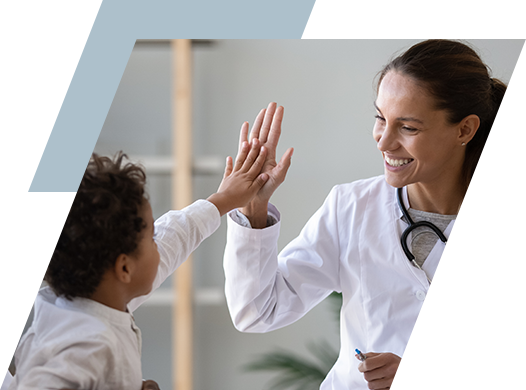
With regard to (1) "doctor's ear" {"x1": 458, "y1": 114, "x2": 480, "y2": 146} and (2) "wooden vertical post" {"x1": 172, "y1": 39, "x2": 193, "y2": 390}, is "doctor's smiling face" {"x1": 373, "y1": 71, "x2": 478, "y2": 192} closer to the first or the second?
(1) "doctor's ear" {"x1": 458, "y1": 114, "x2": 480, "y2": 146}

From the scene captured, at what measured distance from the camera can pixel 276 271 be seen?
34.7 inches

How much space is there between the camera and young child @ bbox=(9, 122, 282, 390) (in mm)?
467

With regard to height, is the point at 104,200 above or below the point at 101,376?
above

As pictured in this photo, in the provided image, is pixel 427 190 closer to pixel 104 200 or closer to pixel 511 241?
pixel 511 241

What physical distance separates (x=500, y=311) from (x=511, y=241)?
0.39 ft

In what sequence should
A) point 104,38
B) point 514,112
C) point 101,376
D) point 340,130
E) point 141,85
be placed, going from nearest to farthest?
point 101,376 < point 104,38 < point 514,112 < point 340,130 < point 141,85

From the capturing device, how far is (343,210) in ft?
3.06

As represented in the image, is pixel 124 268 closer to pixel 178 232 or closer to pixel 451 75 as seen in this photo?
pixel 178 232

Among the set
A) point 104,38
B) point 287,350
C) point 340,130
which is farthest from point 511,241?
point 287,350

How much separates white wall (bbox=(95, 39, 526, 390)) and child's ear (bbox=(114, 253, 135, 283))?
Answer: 474 mm

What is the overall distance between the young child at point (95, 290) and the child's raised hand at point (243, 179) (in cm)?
20

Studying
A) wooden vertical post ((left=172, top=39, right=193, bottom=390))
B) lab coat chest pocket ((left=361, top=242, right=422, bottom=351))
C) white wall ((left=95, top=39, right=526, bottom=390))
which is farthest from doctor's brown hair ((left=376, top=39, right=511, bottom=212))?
wooden vertical post ((left=172, top=39, right=193, bottom=390))

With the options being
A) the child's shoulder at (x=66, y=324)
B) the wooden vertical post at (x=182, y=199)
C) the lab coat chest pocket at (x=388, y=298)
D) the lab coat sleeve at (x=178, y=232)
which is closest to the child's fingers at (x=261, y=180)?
the lab coat sleeve at (x=178, y=232)

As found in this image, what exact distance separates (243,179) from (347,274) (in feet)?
0.96
